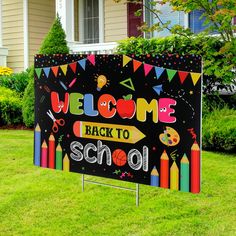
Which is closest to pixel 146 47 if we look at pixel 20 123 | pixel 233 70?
pixel 233 70

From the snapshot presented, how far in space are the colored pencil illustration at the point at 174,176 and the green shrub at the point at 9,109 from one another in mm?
7184

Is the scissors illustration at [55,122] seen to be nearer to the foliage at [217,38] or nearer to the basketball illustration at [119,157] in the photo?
the basketball illustration at [119,157]

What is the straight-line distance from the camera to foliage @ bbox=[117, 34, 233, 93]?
7641mm

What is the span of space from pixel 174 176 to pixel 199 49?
4511 mm

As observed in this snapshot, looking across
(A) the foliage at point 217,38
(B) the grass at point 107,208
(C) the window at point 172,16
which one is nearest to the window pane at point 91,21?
(C) the window at point 172,16

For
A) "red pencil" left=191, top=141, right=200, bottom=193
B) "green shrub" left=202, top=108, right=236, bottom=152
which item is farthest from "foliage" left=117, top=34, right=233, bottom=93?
"red pencil" left=191, top=141, right=200, bottom=193

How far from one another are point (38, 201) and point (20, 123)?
20.4 ft

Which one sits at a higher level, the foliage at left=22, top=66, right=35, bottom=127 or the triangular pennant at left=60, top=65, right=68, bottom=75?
the triangular pennant at left=60, top=65, right=68, bottom=75

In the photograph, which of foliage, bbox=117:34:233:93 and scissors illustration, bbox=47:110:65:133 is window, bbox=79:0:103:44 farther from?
scissors illustration, bbox=47:110:65:133

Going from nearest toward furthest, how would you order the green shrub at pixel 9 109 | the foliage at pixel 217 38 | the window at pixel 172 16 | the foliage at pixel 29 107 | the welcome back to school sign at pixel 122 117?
1. the welcome back to school sign at pixel 122 117
2. the foliage at pixel 217 38
3. the foliage at pixel 29 107
4. the green shrub at pixel 9 109
5. the window at pixel 172 16

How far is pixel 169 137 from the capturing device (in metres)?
4.24

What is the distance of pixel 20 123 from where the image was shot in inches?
437

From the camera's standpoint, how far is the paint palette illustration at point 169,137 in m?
4.20

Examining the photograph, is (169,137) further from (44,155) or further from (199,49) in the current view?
(199,49)
